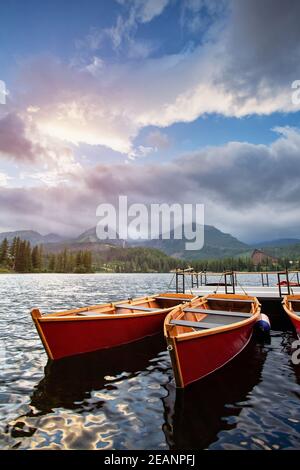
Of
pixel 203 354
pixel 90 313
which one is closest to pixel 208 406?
pixel 203 354

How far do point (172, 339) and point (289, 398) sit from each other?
407cm

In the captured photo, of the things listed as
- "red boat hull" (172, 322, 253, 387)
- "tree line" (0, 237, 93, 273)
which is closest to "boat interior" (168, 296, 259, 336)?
"red boat hull" (172, 322, 253, 387)

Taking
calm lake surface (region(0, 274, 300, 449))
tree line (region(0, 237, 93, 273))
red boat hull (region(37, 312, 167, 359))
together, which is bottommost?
calm lake surface (region(0, 274, 300, 449))

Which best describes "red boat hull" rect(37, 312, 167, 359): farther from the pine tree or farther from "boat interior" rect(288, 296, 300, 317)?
the pine tree

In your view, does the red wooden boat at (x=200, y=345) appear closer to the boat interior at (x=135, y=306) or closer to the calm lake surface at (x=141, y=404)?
the calm lake surface at (x=141, y=404)

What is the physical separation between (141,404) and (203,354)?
242 cm

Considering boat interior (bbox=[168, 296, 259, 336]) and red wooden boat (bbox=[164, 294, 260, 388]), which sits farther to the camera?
boat interior (bbox=[168, 296, 259, 336])

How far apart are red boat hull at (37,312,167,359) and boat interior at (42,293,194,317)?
803 mm

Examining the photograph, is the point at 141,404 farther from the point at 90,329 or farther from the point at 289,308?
the point at 289,308

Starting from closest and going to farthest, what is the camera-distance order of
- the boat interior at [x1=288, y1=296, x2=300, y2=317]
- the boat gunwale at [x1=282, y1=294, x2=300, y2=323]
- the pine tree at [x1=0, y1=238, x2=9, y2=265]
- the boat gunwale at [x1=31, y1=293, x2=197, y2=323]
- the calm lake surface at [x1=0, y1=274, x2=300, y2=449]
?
1. the calm lake surface at [x1=0, y1=274, x2=300, y2=449]
2. the boat gunwale at [x1=31, y1=293, x2=197, y2=323]
3. the boat gunwale at [x1=282, y1=294, x2=300, y2=323]
4. the boat interior at [x1=288, y1=296, x2=300, y2=317]
5. the pine tree at [x1=0, y1=238, x2=9, y2=265]

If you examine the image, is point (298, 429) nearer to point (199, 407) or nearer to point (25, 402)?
point (199, 407)

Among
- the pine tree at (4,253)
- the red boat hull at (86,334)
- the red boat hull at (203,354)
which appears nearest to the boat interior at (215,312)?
the red boat hull at (203,354)

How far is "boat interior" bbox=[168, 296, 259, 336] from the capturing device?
37.7 feet

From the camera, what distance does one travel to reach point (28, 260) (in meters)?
117
